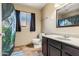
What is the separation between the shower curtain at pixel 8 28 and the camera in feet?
5.06

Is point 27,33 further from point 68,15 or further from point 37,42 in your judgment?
point 68,15

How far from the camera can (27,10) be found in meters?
1.60

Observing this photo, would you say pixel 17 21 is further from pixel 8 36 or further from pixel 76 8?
pixel 76 8

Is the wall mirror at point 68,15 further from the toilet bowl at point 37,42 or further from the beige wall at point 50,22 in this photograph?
the toilet bowl at point 37,42

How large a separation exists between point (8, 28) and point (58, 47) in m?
0.77

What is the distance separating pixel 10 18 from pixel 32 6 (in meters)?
0.37

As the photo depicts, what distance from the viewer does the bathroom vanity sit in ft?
3.97

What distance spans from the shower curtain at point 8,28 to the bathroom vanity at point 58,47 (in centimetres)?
48

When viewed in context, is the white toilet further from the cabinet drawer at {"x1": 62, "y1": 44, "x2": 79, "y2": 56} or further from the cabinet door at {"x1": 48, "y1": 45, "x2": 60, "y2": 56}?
the cabinet drawer at {"x1": 62, "y1": 44, "x2": 79, "y2": 56}

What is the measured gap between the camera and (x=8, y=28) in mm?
1588

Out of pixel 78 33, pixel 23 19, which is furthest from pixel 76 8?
pixel 23 19

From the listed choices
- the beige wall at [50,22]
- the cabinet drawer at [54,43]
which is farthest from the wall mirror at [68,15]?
the cabinet drawer at [54,43]

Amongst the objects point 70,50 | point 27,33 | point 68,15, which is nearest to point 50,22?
point 68,15

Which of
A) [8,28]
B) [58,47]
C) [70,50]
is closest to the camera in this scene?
[70,50]
